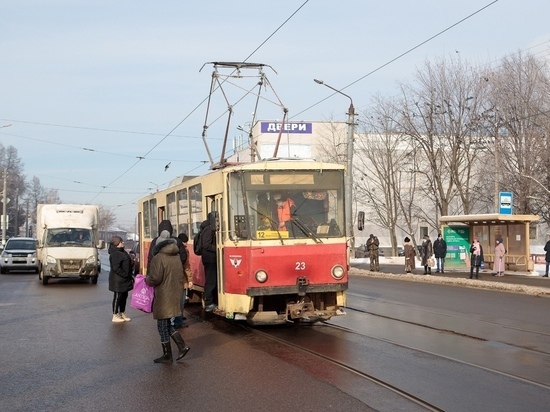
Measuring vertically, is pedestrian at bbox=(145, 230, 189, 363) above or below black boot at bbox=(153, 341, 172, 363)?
above

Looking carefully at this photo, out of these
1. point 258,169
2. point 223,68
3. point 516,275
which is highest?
point 223,68

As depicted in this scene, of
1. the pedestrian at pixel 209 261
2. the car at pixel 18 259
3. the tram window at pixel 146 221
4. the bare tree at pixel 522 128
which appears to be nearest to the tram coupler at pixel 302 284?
the pedestrian at pixel 209 261

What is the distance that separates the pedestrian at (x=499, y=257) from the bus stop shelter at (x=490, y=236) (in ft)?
3.53

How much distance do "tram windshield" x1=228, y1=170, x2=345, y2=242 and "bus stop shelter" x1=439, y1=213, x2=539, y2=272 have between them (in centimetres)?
1915

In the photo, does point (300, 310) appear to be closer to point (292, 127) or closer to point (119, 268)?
point (119, 268)

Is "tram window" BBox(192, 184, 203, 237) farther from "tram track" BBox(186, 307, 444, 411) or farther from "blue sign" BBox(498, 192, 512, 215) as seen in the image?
"blue sign" BBox(498, 192, 512, 215)

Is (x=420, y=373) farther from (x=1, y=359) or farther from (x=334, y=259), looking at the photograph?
(x=1, y=359)

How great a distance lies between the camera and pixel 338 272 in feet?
41.7

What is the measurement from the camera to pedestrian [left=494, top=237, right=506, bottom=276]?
30.2 meters

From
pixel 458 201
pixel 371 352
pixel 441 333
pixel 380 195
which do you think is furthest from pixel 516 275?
pixel 380 195

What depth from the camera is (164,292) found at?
9945 mm

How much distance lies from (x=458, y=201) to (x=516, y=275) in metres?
30.9

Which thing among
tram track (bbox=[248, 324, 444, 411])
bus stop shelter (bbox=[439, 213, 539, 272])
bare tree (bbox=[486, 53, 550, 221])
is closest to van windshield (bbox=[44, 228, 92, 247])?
bus stop shelter (bbox=[439, 213, 539, 272])

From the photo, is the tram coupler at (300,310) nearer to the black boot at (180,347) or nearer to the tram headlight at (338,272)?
the tram headlight at (338,272)
